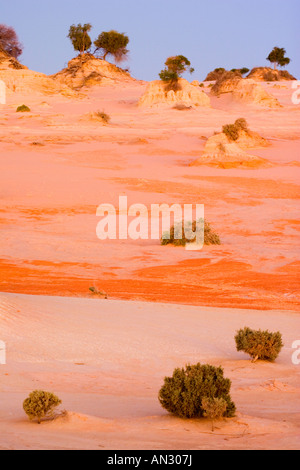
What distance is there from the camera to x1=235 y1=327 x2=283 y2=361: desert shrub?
725 centimetres

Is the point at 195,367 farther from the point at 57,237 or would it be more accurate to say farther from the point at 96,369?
A: the point at 57,237

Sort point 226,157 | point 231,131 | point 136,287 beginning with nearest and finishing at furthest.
→ point 136,287 → point 226,157 → point 231,131

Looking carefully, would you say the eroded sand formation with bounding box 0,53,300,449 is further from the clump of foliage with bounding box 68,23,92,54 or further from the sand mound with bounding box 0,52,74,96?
the clump of foliage with bounding box 68,23,92,54

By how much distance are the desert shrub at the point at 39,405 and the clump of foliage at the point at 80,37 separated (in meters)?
63.1

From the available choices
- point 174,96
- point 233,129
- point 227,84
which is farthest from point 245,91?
point 233,129

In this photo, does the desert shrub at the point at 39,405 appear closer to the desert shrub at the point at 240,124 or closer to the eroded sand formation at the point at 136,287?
the eroded sand formation at the point at 136,287

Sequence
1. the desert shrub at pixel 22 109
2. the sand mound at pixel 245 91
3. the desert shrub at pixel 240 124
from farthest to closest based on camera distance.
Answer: the sand mound at pixel 245 91, the desert shrub at pixel 22 109, the desert shrub at pixel 240 124

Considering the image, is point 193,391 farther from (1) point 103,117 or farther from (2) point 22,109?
(2) point 22,109

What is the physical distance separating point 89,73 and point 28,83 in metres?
10.0

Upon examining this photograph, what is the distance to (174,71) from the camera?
4653 cm

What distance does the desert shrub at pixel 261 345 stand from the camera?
23.8ft

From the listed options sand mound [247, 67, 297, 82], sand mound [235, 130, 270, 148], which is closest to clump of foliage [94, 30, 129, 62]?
→ sand mound [247, 67, 297, 82]

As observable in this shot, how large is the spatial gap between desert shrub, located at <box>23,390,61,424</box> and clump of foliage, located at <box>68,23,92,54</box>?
6315 cm

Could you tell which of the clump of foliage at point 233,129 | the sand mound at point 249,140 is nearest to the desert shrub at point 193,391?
the clump of foliage at point 233,129
